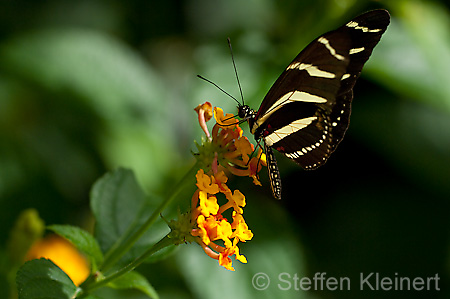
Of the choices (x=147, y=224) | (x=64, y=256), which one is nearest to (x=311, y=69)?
(x=147, y=224)

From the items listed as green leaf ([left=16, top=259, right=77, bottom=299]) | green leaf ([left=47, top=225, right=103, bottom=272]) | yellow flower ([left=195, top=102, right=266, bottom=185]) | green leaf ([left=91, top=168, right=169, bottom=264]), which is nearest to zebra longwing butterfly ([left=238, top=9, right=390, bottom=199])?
yellow flower ([left=195, top=102, right=266, bottom=185])

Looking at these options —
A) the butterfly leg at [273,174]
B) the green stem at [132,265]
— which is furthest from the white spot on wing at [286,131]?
the green stem at [132,265]

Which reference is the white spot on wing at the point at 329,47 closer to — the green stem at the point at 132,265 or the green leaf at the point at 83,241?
the green stem at the point at 132,265

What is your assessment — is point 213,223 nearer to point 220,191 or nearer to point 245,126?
point 220,191

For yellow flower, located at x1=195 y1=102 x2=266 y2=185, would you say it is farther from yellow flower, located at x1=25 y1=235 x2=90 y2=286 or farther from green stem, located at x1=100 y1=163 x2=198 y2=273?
yellow flower, located at x1=25 y1=235 x2=90 y2=286

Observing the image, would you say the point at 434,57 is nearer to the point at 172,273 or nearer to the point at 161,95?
the point at 161,95

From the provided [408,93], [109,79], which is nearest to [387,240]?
[408,93]
